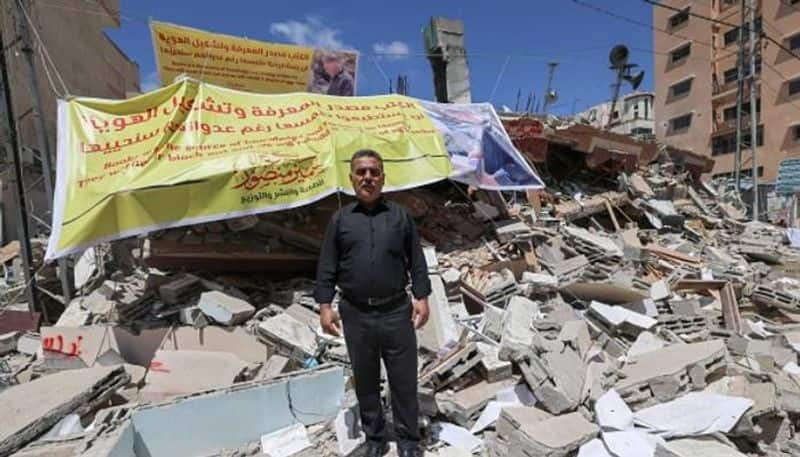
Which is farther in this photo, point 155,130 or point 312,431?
point 155,130

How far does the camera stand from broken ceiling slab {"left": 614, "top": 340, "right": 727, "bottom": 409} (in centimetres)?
314

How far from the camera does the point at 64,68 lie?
13375 mm

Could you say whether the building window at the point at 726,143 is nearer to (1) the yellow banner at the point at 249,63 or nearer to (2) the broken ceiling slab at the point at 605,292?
(2) the broken ceiling slab at the point at 605,292

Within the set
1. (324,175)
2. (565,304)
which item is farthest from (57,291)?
(565,304)

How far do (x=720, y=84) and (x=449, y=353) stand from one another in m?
37.4

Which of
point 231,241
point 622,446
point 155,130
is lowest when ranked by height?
point 622,446

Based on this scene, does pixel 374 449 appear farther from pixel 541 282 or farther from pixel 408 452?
pixel 541 282

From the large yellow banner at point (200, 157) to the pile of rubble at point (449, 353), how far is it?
0.90 m

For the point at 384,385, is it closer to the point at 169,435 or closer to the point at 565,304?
the point at 169,435

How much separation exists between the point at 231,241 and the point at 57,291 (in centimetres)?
273

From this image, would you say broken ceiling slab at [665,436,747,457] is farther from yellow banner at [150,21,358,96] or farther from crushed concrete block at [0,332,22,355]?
yellow banner at [150,21,358,96]

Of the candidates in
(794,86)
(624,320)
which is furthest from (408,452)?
(794,86)


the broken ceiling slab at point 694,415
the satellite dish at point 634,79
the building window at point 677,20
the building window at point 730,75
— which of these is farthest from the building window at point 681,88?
the broken ceiling slab at point 694,415

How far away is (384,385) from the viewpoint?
3434 millimetres
